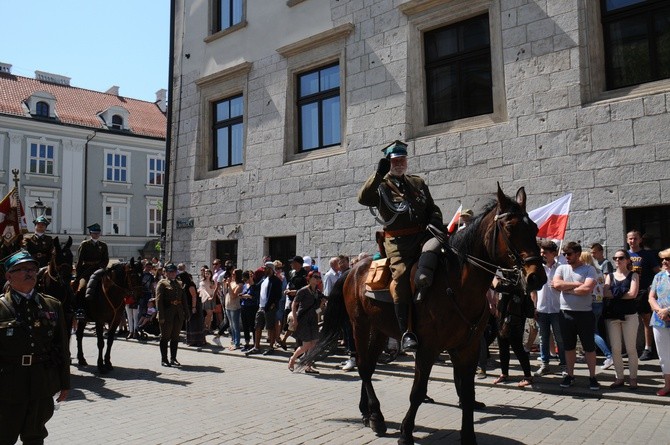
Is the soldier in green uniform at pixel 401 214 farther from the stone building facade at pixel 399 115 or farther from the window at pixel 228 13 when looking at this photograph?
the window at pixel 228 13

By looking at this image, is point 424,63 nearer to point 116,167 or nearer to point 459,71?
point 459,71

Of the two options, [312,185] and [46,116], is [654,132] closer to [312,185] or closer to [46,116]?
[312,185]

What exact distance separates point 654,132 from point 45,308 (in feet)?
31.1

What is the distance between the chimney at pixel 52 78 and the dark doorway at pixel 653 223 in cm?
4619

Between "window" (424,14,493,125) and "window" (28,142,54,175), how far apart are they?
34466mm

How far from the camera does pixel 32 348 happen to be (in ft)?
13.8

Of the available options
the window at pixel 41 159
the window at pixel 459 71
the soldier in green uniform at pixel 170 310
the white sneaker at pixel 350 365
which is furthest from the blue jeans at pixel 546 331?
the window at pixel 41 159

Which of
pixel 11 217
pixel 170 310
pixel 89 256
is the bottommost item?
pixel 170 310

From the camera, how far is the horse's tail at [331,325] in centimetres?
713

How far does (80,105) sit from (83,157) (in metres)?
4.87

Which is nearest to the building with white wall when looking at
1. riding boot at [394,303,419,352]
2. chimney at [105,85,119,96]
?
chimney at [105,85,119,96]

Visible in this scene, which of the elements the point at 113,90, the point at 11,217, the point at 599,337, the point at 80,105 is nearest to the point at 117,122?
the point at 80,105

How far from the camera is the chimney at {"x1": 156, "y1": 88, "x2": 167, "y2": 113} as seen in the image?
50.0 metres

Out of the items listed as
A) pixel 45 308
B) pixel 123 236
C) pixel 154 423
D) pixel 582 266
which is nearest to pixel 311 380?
pixel 154 423
